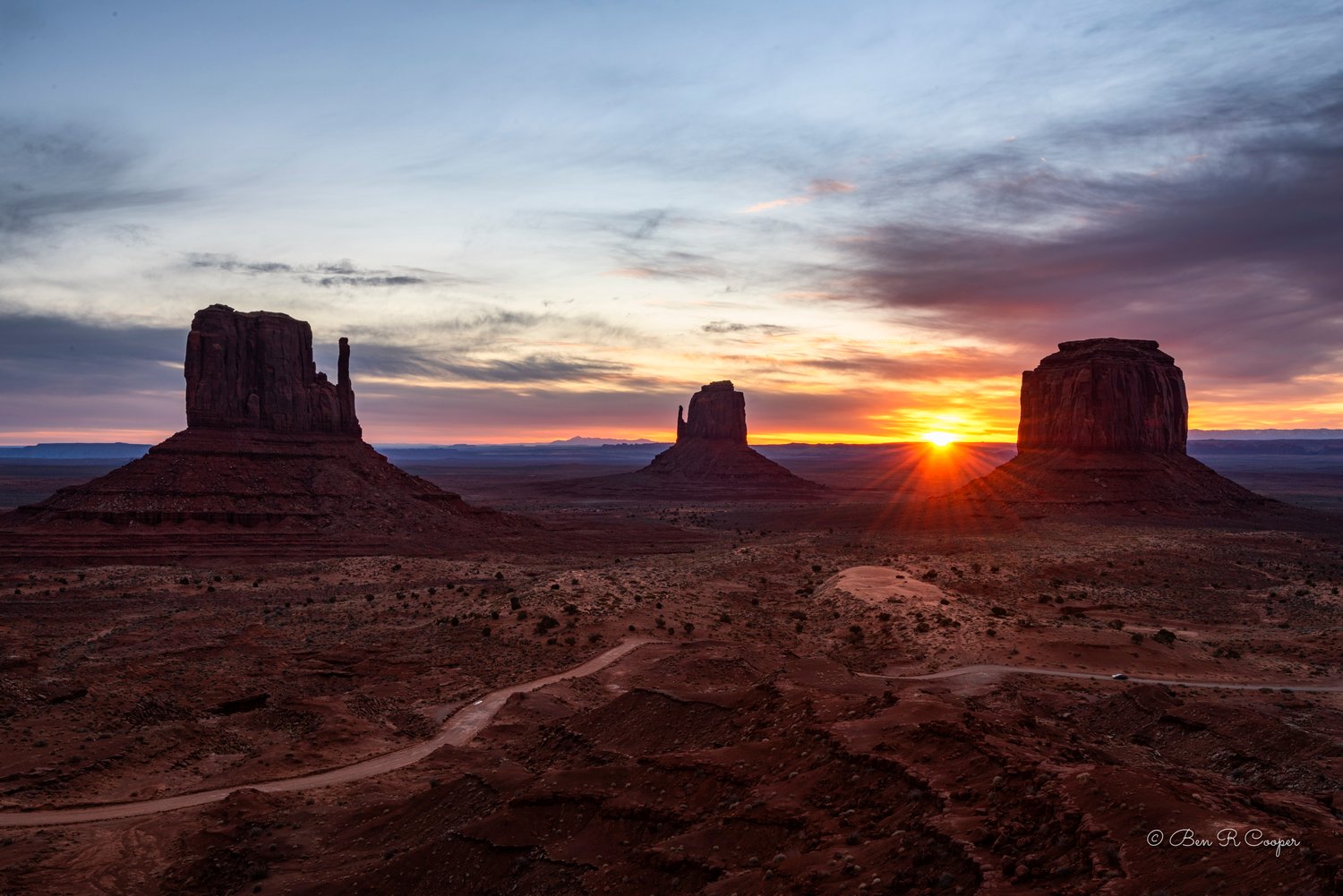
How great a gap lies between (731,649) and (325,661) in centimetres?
1806

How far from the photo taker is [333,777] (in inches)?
914

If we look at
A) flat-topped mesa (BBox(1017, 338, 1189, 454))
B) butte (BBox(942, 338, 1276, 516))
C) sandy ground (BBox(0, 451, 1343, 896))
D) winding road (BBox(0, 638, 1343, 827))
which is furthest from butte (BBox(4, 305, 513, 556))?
flat-topped mesa (BBox(1017, 338, 1189, 454))

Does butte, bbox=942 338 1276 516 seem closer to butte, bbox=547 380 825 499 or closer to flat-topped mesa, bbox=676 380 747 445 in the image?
butte, bbox=547 380 825 499

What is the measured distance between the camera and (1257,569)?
59.2m

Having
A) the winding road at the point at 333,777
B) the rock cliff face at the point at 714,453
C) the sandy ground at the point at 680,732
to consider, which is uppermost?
the rock cliff face at the point at 714,453

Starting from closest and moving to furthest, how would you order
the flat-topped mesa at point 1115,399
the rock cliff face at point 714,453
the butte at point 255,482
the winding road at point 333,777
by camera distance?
the winding road at point 333,777 → the butte at point 255,482 → the flat-topped mesa at point 1115,399 → the rock cliff face at point 714,453

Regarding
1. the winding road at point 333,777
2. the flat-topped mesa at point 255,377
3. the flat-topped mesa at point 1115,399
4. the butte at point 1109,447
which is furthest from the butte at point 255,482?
the flat-topped mesa at point 1115,399

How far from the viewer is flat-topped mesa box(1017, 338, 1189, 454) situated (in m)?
104

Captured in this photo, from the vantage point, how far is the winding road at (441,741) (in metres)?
20.7

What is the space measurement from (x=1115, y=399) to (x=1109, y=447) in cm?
637

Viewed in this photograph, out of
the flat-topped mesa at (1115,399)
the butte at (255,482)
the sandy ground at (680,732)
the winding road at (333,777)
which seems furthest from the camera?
the flat-topped mesa at (1115,399)

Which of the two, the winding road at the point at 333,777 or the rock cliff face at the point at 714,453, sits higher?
the rock cliff face at the point at 714,453

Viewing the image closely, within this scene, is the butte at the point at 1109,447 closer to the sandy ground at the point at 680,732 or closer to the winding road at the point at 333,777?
the sandy ground at the point at 680,732

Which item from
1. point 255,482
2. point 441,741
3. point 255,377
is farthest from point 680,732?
point 255,377
